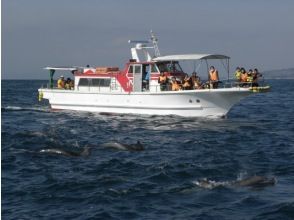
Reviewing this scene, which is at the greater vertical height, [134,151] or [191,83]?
[191,83]

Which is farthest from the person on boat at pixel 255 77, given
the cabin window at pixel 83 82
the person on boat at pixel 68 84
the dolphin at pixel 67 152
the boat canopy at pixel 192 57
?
the person on boat at pixel 68 84

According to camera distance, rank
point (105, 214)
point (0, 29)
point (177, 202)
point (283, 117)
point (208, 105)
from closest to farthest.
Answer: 1. point (0, 29)
2. point (105, 214)
3. point (177, 202)
4. point (208, 105)
5. point (283, 117)

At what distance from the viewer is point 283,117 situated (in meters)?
39.5

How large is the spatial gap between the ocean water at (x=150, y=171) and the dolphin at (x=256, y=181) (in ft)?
0.99

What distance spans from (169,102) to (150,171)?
1662cm

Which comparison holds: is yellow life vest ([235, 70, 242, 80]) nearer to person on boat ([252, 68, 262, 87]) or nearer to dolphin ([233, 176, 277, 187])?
person on boat ([252, 68, 262, 87])

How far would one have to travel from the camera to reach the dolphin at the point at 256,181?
51.9ft

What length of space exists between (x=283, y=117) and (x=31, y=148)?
22.1 metres

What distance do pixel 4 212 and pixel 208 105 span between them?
71.9 ft

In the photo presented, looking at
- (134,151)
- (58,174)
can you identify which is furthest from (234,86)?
(58,174)

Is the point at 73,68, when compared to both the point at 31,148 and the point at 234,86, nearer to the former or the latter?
the point at 234,86

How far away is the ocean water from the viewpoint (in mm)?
13586

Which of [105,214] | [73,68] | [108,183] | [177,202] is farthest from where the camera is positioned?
[73,68]

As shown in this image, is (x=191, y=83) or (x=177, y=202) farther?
(x=191, y=83)
